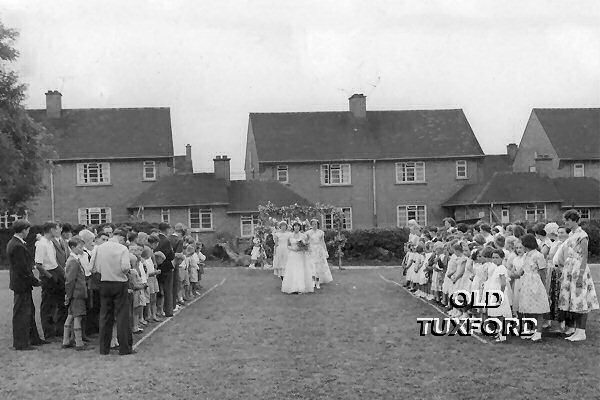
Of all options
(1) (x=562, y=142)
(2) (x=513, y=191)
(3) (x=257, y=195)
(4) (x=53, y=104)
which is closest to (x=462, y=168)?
(2) (x=513, y=191)

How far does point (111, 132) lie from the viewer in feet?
181

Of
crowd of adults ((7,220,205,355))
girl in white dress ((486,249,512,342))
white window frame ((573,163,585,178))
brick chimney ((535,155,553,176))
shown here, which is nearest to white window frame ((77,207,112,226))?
brick chimney ((535,155,553,176))

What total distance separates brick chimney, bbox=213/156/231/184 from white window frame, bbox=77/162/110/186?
22.6ft

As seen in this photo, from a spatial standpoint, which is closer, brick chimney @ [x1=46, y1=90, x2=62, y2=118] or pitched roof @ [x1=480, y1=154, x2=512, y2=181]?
brick chimney @ [x1=46, y1=90, x2=62, y2=118]

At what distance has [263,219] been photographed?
38.4 m

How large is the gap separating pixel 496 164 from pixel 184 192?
31946 millimetres

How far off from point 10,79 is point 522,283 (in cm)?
3447

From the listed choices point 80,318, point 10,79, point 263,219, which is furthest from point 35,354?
point 10,79

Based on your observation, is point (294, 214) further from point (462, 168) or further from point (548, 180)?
point (548, 180)

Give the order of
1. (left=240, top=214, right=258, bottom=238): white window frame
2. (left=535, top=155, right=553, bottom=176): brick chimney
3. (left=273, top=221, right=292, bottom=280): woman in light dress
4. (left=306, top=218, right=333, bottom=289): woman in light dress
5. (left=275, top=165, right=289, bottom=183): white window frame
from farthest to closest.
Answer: (left=535, top=155, right=553, bottom=176): brick chimney, (left=275, top=165, right=289, bottom=183): white window frame, (left=240, top=214, right=258, bottom=238): white window frame, (left=273, top=221, right=292, bottom=280): woman in light dress, (left=306, top=218, right=333, bottom=289): woman in light dress

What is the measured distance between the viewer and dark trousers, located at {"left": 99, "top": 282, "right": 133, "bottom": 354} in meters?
13.5

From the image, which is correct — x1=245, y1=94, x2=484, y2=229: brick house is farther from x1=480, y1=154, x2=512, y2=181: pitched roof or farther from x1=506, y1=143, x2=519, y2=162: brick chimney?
x1=506, y1=143, x2=519, y2=162: brick chimney

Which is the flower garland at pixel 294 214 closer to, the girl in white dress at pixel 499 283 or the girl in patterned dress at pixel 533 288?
the girl in white dress at pixel 499 283

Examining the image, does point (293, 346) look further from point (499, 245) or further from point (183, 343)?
point (499, 245)
